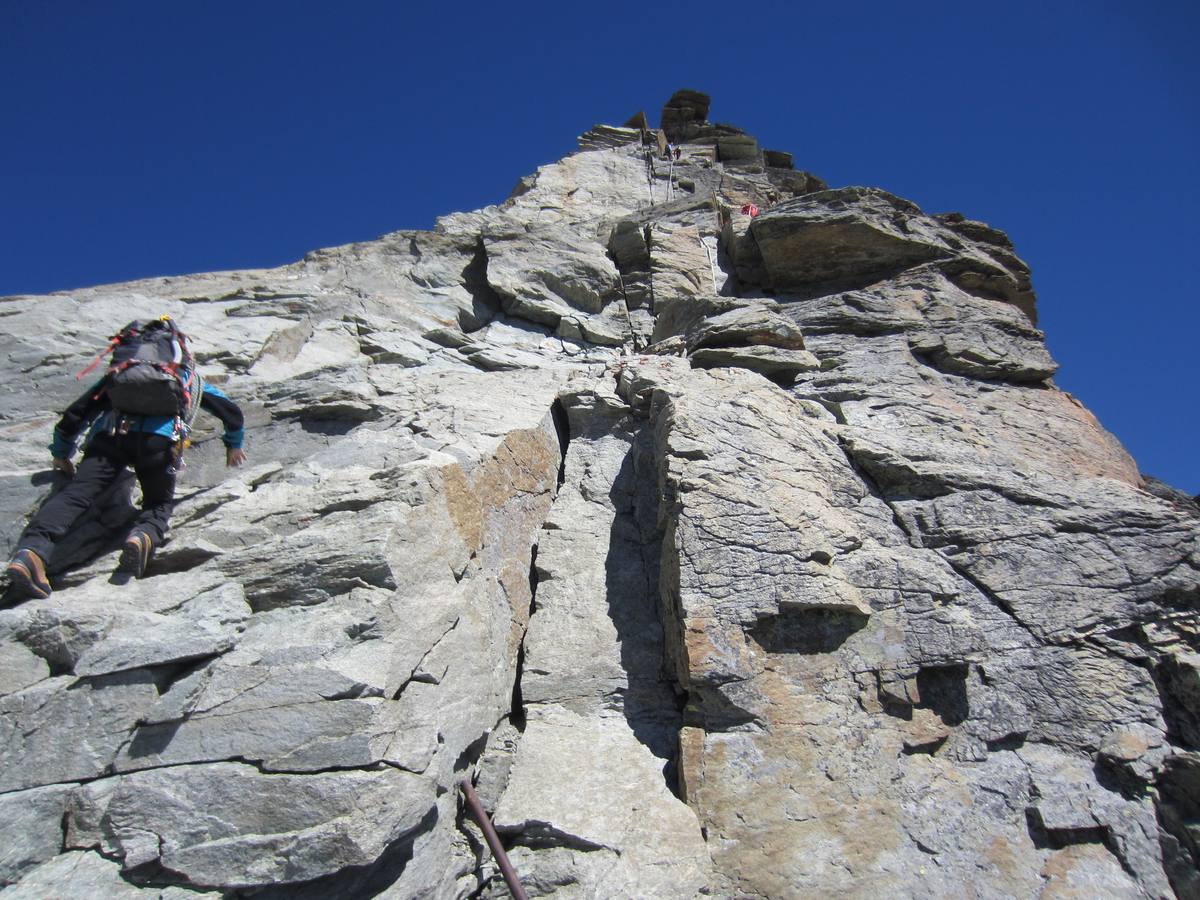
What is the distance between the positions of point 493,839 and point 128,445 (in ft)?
15.4

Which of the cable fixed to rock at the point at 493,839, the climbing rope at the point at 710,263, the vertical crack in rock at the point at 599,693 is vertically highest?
the climbing rope at the point at 710,263

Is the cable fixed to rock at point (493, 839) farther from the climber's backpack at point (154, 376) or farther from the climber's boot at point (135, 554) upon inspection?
the climber's backpack at point (154, 376)

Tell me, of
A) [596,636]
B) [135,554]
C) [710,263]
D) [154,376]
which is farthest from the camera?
[710,263]

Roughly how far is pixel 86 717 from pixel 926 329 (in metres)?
12.5

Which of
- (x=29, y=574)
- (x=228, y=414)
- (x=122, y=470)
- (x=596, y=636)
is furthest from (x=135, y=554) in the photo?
(x=596, y=636)

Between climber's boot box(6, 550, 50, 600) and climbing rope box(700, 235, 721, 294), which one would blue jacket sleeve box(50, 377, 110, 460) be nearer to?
climber's boot box(6, 550, 50, 600)

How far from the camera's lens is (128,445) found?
6629 mm

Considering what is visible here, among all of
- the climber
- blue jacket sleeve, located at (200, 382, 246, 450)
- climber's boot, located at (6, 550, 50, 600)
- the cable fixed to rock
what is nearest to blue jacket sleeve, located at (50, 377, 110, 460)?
the climber

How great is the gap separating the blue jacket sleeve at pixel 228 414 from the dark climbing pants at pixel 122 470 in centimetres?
90

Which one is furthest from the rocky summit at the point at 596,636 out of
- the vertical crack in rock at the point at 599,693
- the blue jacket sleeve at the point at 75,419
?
the blue jacket sleeve at the point at 75,419

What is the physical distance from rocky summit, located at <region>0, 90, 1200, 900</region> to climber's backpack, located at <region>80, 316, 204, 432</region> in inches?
37.2

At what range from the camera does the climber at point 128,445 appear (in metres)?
6.16

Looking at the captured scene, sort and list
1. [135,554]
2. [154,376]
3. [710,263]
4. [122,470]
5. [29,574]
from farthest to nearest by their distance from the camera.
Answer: [710,263] → [122,470] → [154,376] → [135,554] → [29,574]

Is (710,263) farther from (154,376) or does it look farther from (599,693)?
(154,376)
